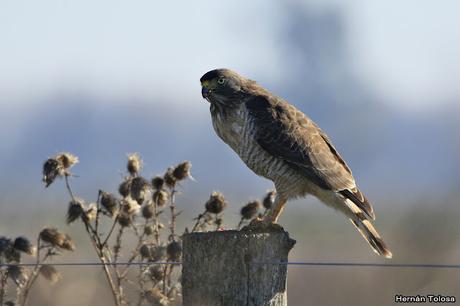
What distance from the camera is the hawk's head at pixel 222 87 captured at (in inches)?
347

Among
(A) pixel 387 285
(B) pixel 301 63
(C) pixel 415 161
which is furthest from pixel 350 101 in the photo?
(A) pixel 387 285

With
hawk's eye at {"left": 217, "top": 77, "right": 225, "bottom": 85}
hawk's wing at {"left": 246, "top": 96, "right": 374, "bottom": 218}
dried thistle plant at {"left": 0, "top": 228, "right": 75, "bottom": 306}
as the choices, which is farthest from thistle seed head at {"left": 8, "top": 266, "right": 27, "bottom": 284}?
hawk's eye at {"left": 217, "top": 77, "right": 225, "bottom": 85}

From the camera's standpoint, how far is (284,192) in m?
8.57

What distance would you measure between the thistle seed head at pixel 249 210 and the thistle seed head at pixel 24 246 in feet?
4.60

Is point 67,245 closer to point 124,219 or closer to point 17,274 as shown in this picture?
point 17,274

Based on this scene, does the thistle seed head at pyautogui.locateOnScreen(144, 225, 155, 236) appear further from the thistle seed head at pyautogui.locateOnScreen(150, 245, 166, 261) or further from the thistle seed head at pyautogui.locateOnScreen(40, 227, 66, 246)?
the thistle seed head at pyautogui.locateOnScreen(40, 227, 66, 246)

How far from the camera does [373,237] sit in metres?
8.49

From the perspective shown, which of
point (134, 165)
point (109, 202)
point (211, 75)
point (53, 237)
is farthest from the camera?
point (211, 75)

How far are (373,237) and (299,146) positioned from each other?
0.73 meters

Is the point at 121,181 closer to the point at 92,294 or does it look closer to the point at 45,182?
the point at 45,182

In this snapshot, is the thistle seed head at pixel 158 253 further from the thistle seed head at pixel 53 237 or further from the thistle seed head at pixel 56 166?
the thistle seed head at pixel 56 166

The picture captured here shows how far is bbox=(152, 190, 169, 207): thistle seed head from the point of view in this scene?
880 cm

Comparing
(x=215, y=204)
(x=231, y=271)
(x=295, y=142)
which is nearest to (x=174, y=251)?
(x=215, y=204)

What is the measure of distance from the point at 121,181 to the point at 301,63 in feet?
243
